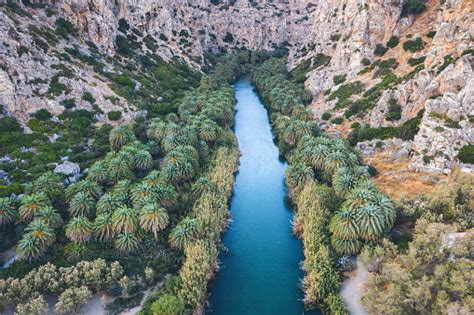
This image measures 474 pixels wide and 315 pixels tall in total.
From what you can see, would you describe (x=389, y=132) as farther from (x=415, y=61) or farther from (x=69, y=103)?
(x=69, y=103)

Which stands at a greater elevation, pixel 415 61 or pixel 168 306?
pixel 415 61

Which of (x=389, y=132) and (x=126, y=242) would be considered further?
(x=389, y=132)

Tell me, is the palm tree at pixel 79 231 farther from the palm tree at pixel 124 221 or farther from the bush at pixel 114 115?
the bush at pixel 114 115

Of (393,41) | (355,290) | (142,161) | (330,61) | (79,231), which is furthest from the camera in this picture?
(330,61)

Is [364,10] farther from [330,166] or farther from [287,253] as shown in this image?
[287,253]

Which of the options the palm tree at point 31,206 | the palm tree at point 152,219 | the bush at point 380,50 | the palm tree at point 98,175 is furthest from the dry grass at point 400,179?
Result: the palm tree at point 31,206

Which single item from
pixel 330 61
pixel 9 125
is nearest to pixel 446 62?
pixel 330 61
